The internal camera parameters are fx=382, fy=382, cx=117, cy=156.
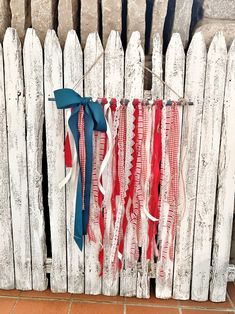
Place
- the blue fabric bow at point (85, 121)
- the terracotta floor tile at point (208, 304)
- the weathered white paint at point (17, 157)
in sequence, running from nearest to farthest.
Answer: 1. the blue fabric bow at point (85, 121)
2. the weathered white paint at point (17, 157)
3. the terracotta floor tile at point (208, 304)

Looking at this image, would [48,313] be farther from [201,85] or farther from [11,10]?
[11,10]

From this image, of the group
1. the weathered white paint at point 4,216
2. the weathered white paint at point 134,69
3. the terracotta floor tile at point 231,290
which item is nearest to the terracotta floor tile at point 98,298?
the weathered white paint at point 4,216

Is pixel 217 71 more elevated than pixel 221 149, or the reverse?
pixel 217 71

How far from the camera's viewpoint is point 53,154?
86.3 inches

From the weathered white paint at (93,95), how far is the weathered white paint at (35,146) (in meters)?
0.26

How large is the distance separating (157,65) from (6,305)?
1628 millimetres

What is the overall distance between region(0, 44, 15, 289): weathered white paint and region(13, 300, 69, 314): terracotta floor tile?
192 millimetres

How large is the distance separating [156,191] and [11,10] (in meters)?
1.29

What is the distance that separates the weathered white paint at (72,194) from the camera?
2.06 m

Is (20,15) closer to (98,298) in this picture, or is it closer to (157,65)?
(157,65)

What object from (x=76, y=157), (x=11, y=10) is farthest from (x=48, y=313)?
(x=11, y=10)

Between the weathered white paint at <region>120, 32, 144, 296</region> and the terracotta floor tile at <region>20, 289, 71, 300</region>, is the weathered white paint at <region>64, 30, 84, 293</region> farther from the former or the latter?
the weathered white paint at <region>120, 32, 144, 296</region>

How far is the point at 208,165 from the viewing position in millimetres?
2166

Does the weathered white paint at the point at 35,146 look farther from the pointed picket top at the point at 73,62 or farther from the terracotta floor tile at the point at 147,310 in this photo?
the terracotta floor tile at the point at 147,310
